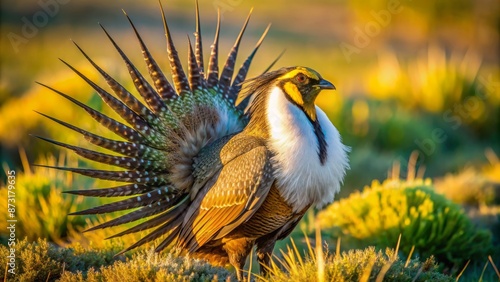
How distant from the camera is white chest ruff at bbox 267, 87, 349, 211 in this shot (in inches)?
272

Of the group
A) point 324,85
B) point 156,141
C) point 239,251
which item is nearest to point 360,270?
point 239,251

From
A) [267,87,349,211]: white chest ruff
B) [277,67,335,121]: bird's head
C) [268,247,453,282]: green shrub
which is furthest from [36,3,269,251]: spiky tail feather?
[268,247,453,282]: green shrub

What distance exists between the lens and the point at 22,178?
10.3 m

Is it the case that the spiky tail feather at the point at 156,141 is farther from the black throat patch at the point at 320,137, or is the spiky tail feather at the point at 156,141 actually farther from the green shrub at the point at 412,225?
the green shrub at the point at 412,225

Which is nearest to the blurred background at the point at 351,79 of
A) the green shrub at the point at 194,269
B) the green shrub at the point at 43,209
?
the green shrub at the point at 43,209

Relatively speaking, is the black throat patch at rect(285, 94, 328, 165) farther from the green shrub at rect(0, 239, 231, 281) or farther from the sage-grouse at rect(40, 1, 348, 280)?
the green shrub at rect(0, 239, 231, 281)

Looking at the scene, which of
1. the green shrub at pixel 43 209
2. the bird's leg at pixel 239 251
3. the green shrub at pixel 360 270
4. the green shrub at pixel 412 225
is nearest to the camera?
the green shrub at pixel 360 270

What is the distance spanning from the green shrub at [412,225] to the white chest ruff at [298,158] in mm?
1993

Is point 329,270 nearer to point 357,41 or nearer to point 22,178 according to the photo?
point 22,178

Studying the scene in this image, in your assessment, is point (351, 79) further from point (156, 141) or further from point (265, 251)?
point (265, 251)

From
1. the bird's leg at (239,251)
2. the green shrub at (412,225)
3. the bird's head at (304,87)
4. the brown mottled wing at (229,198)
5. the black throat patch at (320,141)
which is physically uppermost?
the bird's head at (304,87)

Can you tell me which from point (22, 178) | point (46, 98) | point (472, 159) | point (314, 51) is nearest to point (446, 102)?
point (472, 159)

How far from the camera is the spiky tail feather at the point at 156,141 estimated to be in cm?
754

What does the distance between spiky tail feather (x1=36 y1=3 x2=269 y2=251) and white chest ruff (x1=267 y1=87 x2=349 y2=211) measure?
97cm
